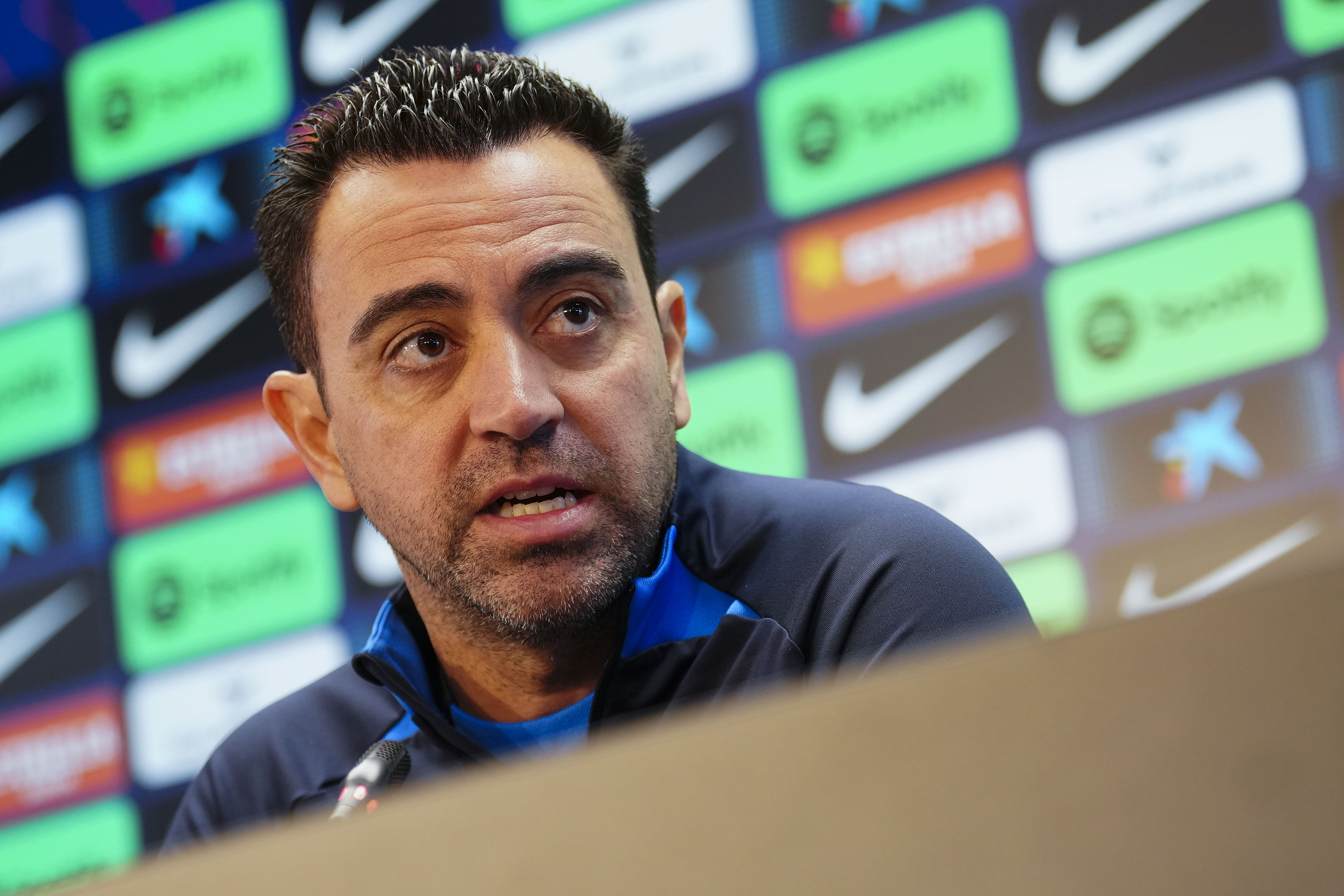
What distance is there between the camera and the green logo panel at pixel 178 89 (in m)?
2.16

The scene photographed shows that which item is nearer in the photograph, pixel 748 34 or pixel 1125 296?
pixel 1125 296

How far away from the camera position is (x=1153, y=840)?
0.77 ft

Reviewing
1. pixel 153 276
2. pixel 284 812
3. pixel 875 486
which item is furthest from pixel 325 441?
pixel 153 276

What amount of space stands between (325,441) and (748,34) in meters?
1.06

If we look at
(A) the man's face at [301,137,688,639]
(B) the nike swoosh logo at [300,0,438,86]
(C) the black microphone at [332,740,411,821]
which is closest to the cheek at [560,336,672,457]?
(A) the man's face at [301,137,688,639]

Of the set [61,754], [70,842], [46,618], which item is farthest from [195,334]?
[70,842]

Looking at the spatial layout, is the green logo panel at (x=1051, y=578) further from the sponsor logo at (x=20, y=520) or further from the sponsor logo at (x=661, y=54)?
the sponsor logo at (x=20, y=520)

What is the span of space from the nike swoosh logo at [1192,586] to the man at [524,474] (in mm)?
532

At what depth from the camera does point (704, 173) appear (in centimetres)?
192

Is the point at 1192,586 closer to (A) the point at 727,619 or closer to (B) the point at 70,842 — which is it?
(A) the point at 727,619

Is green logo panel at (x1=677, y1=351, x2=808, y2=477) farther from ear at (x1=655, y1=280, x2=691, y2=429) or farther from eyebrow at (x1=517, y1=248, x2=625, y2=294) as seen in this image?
eyebrow at (x1=517, y1=248, x2=625, y2=294)

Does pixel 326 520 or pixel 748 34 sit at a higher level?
pixel 748 34

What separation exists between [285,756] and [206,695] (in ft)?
3.40

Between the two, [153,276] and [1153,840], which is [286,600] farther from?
[1153,840]
